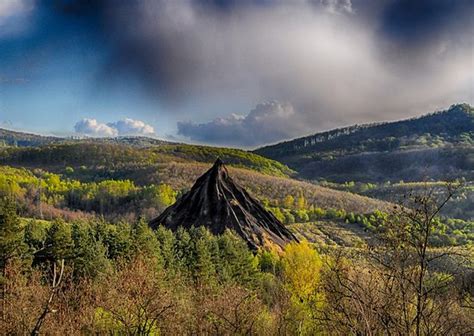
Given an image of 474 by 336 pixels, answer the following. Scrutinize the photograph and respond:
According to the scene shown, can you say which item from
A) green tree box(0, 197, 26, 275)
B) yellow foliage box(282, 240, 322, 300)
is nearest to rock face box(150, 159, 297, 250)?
yellow foliage box(282, 240, 322, 300)

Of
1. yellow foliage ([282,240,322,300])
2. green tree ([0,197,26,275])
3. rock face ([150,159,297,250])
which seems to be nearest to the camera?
green tree ([0,197,26,275])

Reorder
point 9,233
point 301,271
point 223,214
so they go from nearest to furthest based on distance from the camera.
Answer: point 9,233
point 301,271
point 223,214

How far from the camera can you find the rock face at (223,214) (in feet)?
210

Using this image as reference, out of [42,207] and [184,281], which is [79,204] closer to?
[42,207]

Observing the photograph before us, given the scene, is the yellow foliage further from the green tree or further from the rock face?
the green tree

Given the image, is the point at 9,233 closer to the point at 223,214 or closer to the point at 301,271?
the point at 301,271

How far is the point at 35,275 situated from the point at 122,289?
9125 mm

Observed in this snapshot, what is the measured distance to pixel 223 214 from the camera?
6556cm

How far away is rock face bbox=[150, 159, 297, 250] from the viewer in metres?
64.1

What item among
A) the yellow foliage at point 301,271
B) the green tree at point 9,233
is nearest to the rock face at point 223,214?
the yellow foliage at point 301,271

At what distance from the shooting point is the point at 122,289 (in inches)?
1046

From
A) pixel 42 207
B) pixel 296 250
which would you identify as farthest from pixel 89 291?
pixel 42 207

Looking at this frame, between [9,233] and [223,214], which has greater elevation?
[9,233]

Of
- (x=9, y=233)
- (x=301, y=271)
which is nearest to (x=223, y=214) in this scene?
(x=301, y=271)
